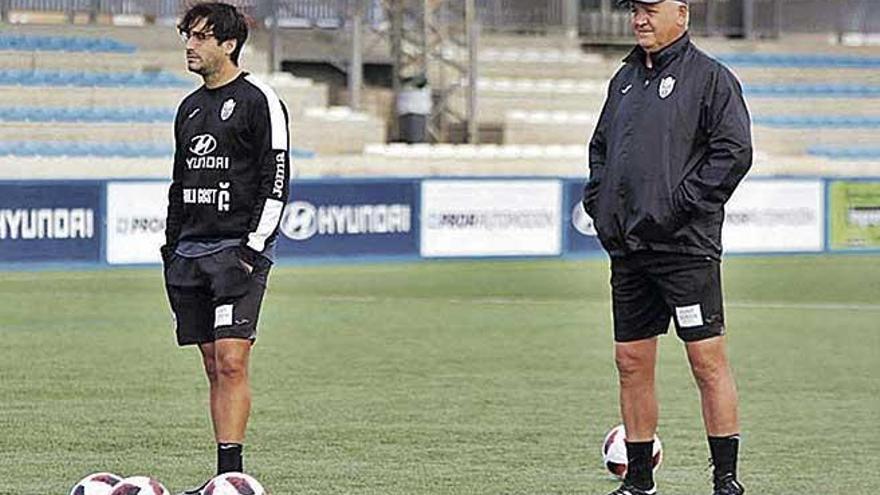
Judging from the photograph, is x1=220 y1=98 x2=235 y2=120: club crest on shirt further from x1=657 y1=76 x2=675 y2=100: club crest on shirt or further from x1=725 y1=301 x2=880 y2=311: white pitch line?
x1=725 y1=301 x2=880 y2=311: white pitch line

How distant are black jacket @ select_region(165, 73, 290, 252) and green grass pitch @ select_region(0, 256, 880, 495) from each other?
124 centimetres

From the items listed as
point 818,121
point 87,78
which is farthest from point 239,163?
point 818,121

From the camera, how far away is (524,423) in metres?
11.0

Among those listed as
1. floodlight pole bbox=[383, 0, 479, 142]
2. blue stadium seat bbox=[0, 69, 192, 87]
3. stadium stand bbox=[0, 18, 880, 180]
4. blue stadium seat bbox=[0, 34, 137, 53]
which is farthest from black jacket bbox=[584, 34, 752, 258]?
floodlight pole bbox=[383, 0, 479, 142]

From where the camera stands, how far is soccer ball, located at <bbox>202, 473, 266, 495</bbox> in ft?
24.1

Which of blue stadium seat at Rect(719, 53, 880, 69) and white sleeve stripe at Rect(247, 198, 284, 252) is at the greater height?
white sleeve stripe at Rect(247, 198, 284, 252)

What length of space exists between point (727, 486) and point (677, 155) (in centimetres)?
132

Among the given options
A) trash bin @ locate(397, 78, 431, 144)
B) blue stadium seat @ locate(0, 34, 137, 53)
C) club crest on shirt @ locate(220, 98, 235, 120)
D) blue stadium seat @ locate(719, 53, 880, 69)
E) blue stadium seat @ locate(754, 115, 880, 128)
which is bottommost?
blue stadium seat @ locate(754, 115, 880, 128)

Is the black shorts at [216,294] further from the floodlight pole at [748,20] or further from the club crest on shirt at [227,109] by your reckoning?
the floodlight pole at [748,20]

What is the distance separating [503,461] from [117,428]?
2.22 metres

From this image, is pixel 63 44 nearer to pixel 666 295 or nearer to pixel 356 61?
pixel 356 61

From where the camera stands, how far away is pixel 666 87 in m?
7.75

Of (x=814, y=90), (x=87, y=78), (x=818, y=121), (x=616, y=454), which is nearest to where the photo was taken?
(x=616, y=454)

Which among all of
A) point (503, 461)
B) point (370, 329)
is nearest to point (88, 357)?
point (370, 329)
